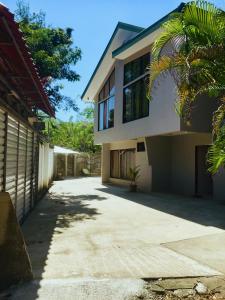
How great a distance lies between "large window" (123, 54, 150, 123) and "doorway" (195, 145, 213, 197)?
9.82 feet

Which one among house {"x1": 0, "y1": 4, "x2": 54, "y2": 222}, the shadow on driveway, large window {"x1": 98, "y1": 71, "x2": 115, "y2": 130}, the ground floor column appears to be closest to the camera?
house {"x1": 0, "y1": 4, "x2": 54, "y2": 222}

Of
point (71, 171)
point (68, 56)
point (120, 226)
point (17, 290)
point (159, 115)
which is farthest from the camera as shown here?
point (71, 171)

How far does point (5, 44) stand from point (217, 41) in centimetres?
330

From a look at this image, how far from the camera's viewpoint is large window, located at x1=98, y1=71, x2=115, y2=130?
2239 cm

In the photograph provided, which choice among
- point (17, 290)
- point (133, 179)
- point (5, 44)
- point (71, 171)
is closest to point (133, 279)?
point (17, 290)

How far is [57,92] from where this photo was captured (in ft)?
61.8

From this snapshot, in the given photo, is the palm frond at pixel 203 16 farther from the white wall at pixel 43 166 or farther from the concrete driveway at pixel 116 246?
the white wall at pixel 43 166

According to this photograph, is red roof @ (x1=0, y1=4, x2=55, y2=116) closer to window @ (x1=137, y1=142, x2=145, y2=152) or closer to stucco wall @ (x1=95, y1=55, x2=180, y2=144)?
stucco wall @ (x1=95, y1=55, x2=180, y2=144)

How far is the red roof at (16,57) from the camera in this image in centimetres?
441

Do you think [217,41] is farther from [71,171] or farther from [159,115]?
[71,171]

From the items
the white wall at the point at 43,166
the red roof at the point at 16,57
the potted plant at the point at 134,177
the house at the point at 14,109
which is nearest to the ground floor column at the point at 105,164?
the potted plant at the point at 134,177

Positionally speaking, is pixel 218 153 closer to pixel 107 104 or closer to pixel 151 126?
pixel 151 126

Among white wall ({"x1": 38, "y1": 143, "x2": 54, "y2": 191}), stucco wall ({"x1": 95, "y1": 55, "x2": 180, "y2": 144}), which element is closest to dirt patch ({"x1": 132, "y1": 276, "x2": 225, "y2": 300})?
stucco wall ({"x1": 95, "y1": 55, "x2": 180, "y2": 144})

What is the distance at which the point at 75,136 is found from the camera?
44375 millimetres
